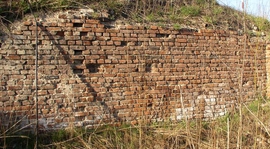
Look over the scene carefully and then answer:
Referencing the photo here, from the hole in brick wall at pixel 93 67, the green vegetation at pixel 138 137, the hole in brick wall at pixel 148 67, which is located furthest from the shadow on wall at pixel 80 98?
the hole in brick wall at pixel 148 67

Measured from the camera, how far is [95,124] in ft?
12.8

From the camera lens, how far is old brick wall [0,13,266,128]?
3.59 meters

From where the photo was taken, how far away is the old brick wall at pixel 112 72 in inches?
141

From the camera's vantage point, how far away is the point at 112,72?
398 centimetres

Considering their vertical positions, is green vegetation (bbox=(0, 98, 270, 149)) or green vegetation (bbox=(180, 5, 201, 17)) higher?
green vegetation (bbox=(180, 5, 201, 17))

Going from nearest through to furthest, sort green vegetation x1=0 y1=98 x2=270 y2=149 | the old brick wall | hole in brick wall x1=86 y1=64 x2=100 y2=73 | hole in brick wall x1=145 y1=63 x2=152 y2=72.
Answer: green vegetation x1=0 y1=98 x2=270 y2=149 → the old brick wall → hole in brick wall x1=86 y1=64 x2=100 y2=73 → hole in brick wall x1=145 y1=63 x2=152 y2=72

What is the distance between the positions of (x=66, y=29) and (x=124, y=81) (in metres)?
1.21

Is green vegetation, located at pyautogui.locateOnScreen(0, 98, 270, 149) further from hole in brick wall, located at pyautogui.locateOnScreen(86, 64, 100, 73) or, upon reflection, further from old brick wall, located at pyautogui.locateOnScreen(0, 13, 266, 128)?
hole in brick wall, located at pyautogui.locateOnScreen(86, 64, 100, 73)

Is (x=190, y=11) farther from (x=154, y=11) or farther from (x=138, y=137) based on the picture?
(x=138, y=137)

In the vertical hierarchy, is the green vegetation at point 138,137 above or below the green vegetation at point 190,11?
below

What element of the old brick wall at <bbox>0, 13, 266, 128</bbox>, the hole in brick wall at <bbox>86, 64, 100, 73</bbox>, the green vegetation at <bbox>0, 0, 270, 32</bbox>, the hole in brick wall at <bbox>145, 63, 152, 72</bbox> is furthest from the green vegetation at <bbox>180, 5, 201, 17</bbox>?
the hole in brick wall at <bbox>86, 64, 100, 73</bbox>

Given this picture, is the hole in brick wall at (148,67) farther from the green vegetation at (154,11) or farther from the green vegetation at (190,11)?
the green vegetation at (190,11)

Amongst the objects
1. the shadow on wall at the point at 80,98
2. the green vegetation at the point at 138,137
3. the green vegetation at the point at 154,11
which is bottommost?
the green vegetation at the point at 138,137

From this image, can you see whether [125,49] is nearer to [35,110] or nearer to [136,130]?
[136,130]
